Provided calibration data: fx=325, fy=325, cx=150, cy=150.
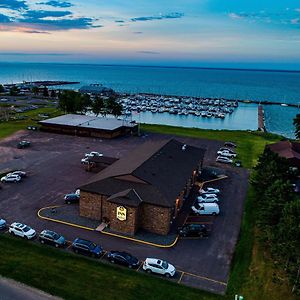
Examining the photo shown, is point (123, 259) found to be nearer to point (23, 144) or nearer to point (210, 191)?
point (210, 191)

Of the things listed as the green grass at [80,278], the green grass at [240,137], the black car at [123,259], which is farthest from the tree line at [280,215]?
the green grass at [240,137]

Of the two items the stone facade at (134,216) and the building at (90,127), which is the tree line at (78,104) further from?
the stone facade at (134,216)

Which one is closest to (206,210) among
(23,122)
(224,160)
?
(224,160)

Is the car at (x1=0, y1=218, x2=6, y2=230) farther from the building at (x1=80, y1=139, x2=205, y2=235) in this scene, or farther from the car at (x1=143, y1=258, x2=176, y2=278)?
the car at (x1=143, y1=258, x2=176, y2=278)

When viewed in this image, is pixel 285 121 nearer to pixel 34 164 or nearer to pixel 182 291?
pixel 34 164

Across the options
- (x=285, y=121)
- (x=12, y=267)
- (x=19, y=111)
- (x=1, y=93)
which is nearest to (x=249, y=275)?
(x=12, y=267)

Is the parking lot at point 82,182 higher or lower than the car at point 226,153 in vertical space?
lower

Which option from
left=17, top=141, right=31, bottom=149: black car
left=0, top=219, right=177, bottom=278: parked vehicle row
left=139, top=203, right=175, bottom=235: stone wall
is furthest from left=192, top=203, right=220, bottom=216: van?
left=17, top=141, right=31, bottom=149: black car
